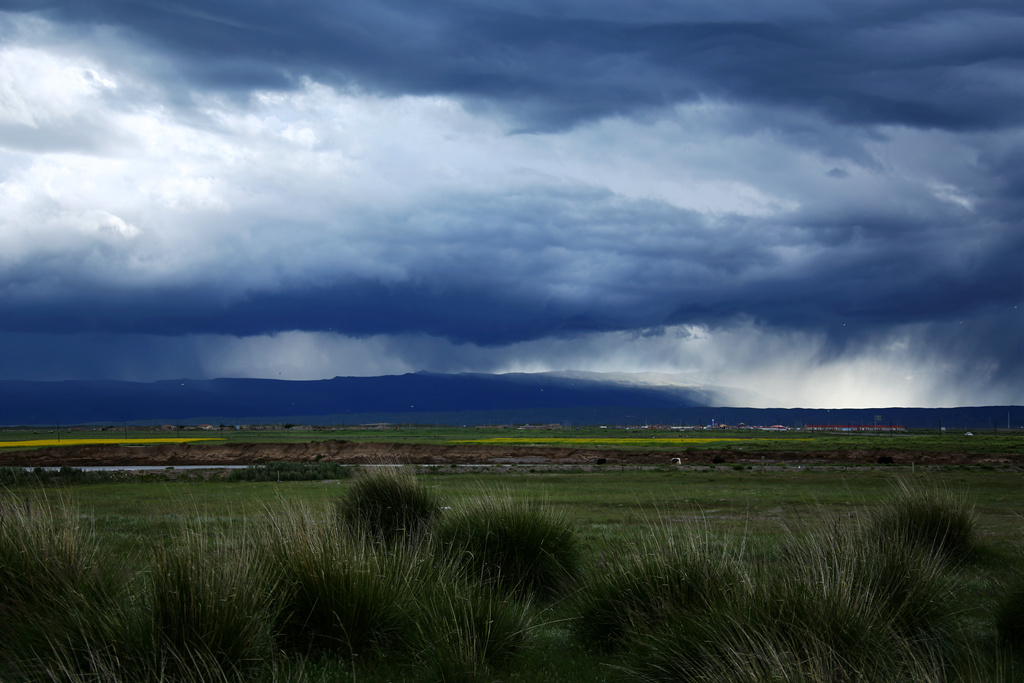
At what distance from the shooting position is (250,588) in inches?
309

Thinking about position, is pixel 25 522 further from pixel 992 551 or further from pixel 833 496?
pixel 833 496

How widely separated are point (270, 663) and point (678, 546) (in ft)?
17.7

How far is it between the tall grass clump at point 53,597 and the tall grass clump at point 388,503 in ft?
18.1

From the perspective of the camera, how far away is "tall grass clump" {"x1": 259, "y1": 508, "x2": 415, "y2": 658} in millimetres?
8984

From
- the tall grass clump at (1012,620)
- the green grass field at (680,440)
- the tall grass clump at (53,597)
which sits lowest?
the green grass field at (680,440)

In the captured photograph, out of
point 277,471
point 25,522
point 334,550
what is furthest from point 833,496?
point 277,471

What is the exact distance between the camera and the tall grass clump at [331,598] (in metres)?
8.98

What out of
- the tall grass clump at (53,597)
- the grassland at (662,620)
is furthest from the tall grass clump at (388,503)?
the tall grass clump at (53,597)

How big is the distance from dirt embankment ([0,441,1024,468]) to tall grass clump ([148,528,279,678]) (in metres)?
51.3

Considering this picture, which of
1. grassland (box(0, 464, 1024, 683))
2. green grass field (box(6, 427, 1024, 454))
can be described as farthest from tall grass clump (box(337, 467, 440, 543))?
green grass field (box(6, 427, 1024, 454))

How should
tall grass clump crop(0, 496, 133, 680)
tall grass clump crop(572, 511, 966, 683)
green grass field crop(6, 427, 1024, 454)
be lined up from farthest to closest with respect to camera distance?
1. green grass field crop(6, 427, 1024, 454)
2. tall grass clump crop(0, 496, 133, 680)
3. tall grass clump crop(572, 511, 966, 683)

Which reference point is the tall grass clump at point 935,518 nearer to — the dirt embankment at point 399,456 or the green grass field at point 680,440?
the dirt embankment at point 399,456

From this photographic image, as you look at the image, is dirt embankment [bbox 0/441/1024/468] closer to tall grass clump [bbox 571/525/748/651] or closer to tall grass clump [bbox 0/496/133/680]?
tall grass clump [bbox 0/496/133/680]

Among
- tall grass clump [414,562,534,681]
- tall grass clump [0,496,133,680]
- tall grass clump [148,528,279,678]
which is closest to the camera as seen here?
tall grass clump [148,528,279,678]
